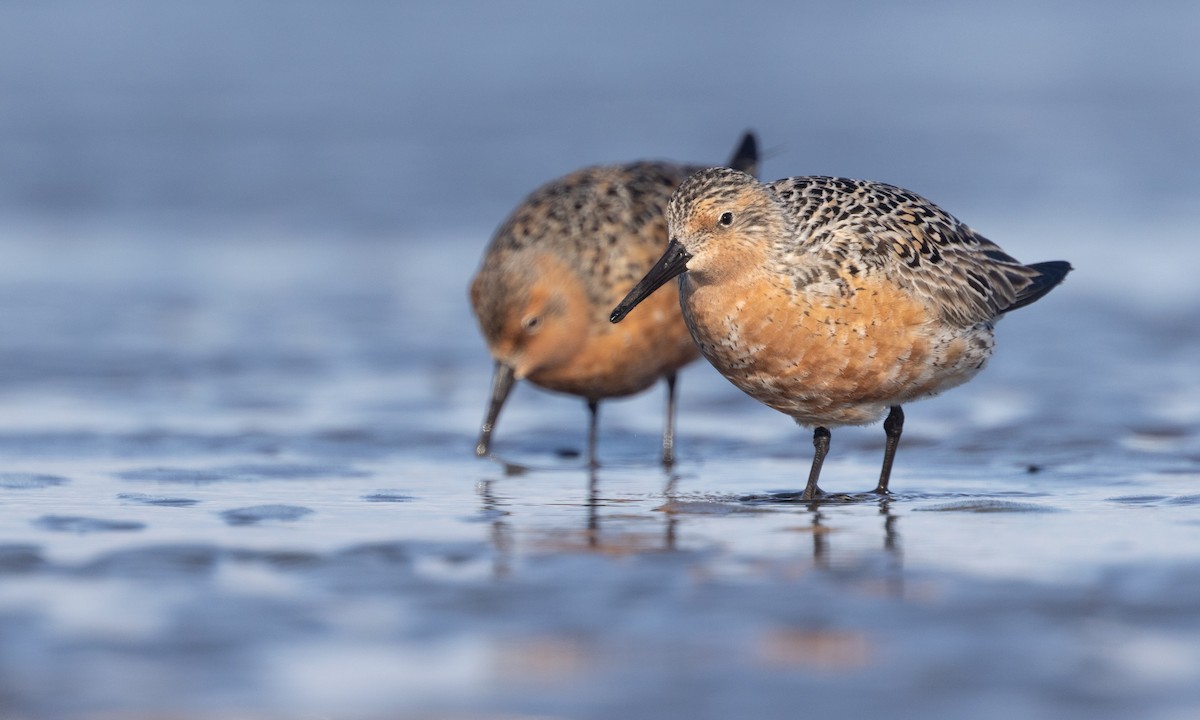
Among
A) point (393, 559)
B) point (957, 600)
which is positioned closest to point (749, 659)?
point (957, 600)

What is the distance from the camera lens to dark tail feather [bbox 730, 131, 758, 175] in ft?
32.2

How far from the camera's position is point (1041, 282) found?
8.11 m

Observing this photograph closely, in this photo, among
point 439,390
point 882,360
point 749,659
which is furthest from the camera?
point 439,390

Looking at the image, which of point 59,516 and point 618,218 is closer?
point 59,516

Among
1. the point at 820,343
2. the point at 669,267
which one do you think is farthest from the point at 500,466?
the point at 820,343

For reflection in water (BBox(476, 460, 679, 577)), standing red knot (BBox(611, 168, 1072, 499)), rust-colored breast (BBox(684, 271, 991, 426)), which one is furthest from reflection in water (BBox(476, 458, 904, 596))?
rust-colored breast (BBox(684, 271, 991, 426))

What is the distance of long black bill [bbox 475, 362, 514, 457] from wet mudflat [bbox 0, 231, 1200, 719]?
0.15 meters

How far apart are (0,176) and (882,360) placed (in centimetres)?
1414

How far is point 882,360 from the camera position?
23.0 feet

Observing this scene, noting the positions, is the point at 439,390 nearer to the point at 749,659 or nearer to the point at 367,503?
the point at 367,503

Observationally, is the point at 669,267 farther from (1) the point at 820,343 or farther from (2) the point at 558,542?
(2) the point at 558,542

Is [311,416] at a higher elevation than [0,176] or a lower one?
lower

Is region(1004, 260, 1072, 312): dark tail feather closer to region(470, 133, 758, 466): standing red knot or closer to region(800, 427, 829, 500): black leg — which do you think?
region(800, 427, 829, 500): black leg

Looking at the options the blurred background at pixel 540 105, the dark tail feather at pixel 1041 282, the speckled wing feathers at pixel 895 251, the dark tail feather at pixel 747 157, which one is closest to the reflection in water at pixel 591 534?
the speckled wing feathers at pixel 895 251
